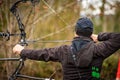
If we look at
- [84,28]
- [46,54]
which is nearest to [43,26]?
[46,54]

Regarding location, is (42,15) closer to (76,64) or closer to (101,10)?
(101,10)

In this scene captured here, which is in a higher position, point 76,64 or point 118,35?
point 118,35

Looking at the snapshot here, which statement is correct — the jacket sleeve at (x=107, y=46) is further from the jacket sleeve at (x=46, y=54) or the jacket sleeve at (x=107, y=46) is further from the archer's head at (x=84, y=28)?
the jacket sleeve at (x=46, y=54)

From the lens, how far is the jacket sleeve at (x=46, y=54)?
4.45m

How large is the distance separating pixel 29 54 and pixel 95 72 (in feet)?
2.76

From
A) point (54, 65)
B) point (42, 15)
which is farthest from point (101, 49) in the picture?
point (54, 65)

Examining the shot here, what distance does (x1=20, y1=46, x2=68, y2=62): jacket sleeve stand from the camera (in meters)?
4.45

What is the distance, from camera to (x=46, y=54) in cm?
450

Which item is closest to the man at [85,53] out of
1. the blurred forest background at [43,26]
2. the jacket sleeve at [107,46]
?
the jacket sleeve at [107,46]

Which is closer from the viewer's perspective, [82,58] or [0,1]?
[82,58]

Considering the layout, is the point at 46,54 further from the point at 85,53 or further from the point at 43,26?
the point at 43,26

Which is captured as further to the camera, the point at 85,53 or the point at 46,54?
the point at 46,54

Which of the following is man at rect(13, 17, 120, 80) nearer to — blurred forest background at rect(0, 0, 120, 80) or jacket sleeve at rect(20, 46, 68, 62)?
jacket sleeve at rect(20, 46, 68, 62)

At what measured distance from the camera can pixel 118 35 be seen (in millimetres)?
4336
